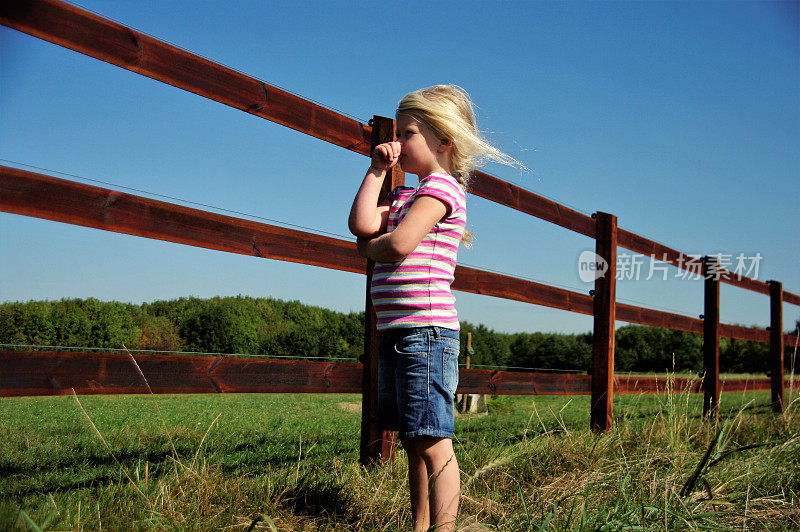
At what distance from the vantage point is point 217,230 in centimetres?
228

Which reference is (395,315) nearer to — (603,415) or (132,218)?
(132,218)

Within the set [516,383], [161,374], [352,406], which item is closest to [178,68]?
[161,374]

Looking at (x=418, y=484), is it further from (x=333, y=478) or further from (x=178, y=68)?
(x=178, y=68)

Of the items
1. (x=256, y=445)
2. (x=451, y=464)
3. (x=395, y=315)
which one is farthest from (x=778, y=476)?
(x=256, y=445)

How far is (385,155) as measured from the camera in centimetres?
173

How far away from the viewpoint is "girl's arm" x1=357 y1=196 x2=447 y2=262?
162 centimetres

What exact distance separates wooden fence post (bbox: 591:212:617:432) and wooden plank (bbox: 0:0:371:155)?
2066 millimetres

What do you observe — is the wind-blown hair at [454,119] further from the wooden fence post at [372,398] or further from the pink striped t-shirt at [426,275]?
the wooden fence post at [372,398]

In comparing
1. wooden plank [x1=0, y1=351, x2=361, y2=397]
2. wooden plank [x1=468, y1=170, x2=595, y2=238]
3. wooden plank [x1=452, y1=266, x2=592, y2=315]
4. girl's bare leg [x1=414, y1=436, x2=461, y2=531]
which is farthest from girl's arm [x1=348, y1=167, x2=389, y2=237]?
wooden plank [x1=468, y1=170, x2=595, y2=238]

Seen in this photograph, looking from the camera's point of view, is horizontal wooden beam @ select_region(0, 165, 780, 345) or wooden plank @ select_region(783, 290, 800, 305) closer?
horizontal wooden beam @ select_region(0, 165, 780, 345)

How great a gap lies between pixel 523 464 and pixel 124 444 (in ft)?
6.84

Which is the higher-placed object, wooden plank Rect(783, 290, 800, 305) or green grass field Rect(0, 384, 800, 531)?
wooden plank Rect(783, 290, 800, 305)

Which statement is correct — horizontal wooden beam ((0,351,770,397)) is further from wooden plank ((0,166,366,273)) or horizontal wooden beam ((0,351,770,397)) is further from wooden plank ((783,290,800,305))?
wooden plank ((783,290,800,305))

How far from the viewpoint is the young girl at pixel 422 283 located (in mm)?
1632
